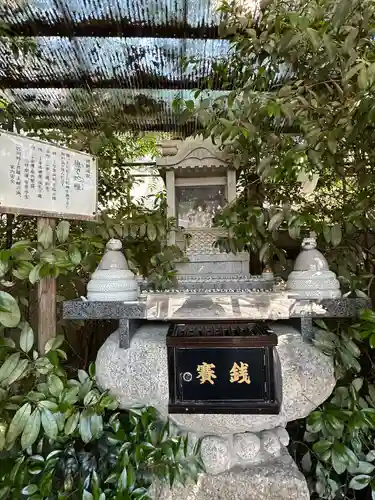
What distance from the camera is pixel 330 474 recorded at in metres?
1.56


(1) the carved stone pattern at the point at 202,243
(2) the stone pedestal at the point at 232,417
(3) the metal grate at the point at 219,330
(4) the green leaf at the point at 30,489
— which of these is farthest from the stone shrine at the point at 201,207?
(4) the green leaf at the point at 30,489

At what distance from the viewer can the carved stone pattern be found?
2020 mm

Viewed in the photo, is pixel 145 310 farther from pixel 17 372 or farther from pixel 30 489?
pixel 30 489

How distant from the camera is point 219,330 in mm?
1423

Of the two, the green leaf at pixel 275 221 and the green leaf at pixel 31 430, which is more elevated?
the green leaf at pixel 275 221

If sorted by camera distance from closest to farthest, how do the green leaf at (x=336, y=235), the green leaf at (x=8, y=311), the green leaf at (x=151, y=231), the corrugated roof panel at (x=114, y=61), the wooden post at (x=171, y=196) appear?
1. the green leaf at (x=8, y=311)
2. the green leaf at (x=336, y=235)
3. the green leaf at (x=151, y=231)
4. the wooden post at (x=171, y=196)
5. the corrugated roof panel at (x=114, y=61)

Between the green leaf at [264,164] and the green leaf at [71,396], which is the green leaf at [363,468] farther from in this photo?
the green leaf at [264,164]

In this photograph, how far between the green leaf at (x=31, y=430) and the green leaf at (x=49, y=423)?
0.07 feet

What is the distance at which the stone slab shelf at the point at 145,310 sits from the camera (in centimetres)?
138

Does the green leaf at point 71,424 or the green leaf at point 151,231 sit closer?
the green leaf at point 71,424

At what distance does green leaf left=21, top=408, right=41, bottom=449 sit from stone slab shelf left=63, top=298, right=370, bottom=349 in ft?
1.21

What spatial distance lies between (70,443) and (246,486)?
2.46 feet

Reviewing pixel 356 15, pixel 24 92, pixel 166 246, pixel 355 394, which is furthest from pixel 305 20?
pixel 24 92

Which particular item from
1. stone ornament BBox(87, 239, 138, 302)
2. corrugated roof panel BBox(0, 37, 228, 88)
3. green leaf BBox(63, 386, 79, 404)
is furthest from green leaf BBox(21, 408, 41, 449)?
corrugated roof panel BBox(0, 37, 228, 88)
